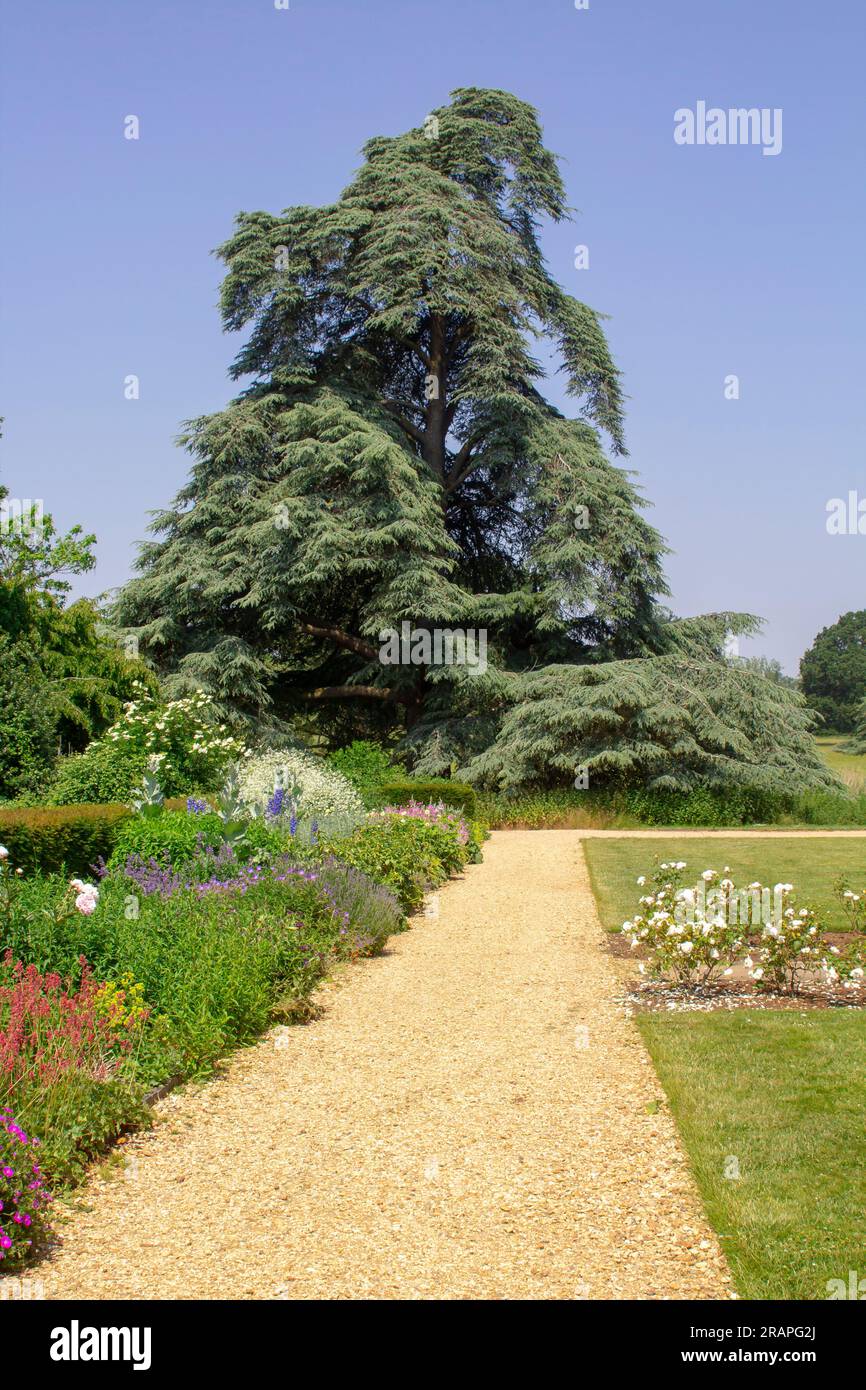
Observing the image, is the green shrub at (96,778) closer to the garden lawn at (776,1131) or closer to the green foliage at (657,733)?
the green foliage at (657,733)

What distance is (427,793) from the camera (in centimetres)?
1558

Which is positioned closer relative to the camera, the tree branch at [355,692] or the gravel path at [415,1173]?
the gravel path at [415,1173]

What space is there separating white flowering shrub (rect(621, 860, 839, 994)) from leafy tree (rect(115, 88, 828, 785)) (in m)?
10.1

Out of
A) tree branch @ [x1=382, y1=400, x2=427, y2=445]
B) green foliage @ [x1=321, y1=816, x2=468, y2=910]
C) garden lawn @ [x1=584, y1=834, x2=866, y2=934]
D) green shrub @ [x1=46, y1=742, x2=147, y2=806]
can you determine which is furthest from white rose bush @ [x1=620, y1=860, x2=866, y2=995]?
tree branch @ [x1=382, y1=400, x2=427, y2=445]

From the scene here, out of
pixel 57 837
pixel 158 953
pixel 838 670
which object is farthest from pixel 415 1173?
pixel 838 670

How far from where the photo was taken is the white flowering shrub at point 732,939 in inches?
272

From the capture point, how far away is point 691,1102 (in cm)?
504

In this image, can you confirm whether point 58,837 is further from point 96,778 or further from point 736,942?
point 736,942

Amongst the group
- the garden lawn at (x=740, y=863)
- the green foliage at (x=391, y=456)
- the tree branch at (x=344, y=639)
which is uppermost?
the green foliage at (x=391, y=456)

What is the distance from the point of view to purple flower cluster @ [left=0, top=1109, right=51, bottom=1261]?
3582 millimetres

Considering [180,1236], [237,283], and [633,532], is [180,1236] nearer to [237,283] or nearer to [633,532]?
[633,532]

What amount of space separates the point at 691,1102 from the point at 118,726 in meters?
11.9

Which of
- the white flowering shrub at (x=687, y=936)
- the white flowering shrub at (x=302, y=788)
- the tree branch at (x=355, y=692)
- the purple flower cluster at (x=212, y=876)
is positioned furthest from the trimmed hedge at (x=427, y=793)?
the white flowering shrub at (x=687, y=936)
